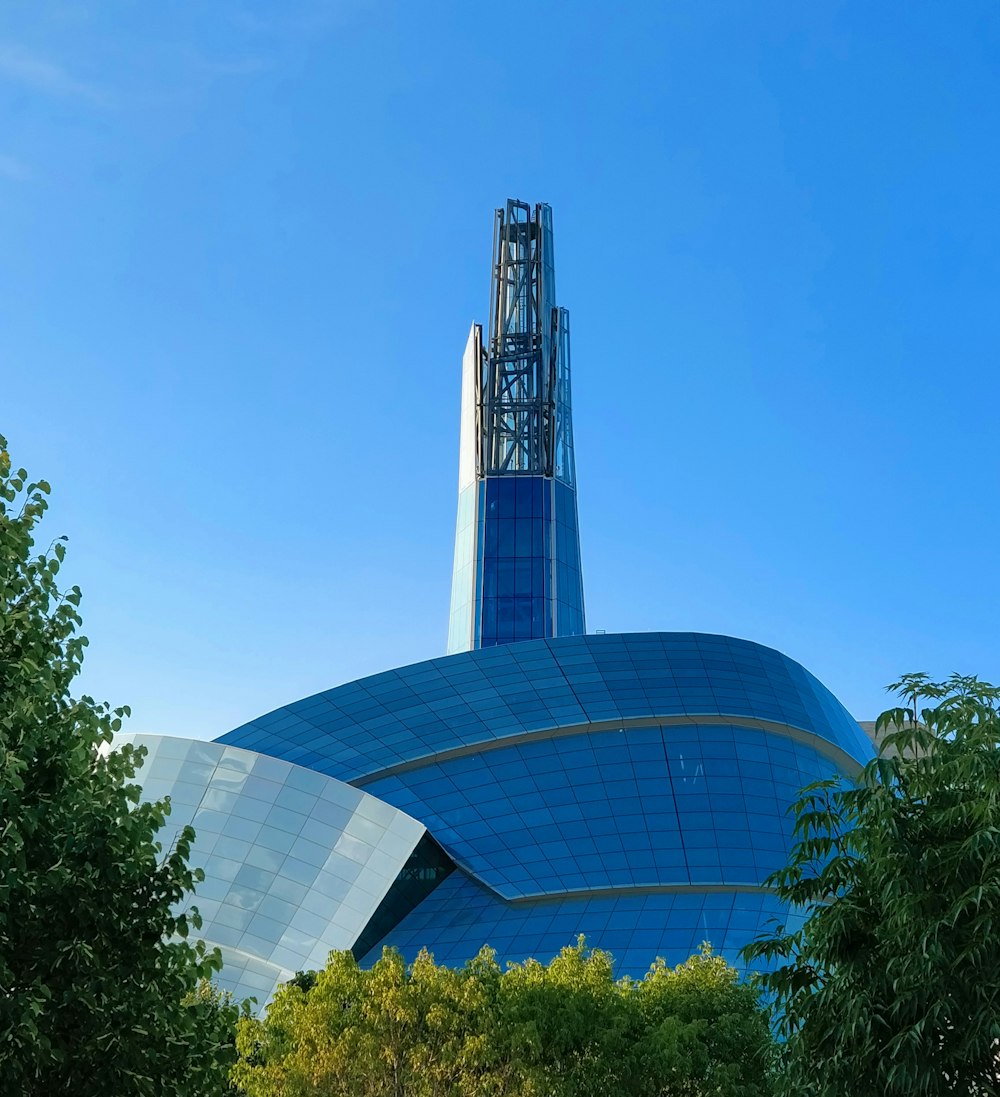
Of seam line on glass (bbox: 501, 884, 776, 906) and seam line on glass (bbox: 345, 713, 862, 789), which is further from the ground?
seam line on glass (bbox: 345, 713, 862, 789)

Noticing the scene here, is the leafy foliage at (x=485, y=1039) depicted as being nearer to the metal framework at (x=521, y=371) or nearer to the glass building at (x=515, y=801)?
the glass building at (x=515, y=801)

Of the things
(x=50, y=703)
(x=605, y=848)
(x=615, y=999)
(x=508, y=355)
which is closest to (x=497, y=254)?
(x=508, y=355)

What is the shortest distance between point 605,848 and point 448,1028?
27186 millimetres

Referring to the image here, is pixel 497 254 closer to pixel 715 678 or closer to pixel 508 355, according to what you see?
pixel 508 355

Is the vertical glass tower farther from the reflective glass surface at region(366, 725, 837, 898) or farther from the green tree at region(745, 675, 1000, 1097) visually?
the green tree at region(745, 675, 1000, 1097)

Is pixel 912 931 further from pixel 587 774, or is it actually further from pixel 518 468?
pixel 518 468

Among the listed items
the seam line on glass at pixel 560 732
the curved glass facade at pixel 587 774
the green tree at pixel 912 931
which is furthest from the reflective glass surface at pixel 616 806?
the green tree at pixel 912 931

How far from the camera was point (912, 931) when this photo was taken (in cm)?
1636

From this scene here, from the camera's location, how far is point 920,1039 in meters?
15.8

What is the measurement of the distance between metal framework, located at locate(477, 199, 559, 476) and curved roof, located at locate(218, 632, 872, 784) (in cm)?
5912

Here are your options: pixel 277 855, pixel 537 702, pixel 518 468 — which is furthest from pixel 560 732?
pixel 518 468

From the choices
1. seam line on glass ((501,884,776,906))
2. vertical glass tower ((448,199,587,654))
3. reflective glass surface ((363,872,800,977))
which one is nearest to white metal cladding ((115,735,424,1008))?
reflective glass surface ((363,872,800,977))

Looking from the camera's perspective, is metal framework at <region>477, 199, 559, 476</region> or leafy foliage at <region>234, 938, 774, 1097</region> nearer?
leafy foliage at <region>234, 938, 774, 1097</region>

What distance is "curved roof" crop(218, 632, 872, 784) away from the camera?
182 feet
